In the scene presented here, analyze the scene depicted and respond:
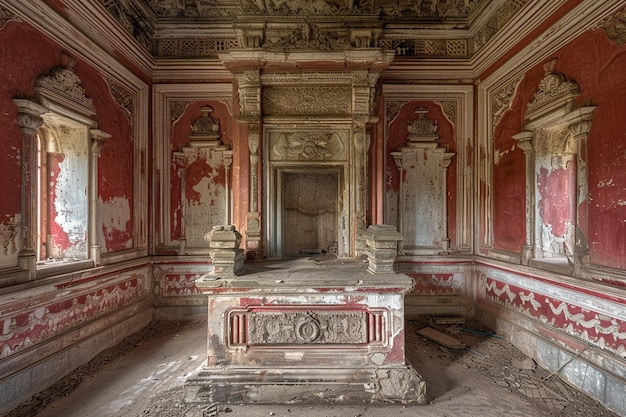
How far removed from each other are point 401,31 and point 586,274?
432 cm

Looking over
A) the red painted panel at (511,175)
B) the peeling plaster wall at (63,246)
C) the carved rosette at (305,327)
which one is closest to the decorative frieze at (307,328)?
the carved rosette at (305,327)

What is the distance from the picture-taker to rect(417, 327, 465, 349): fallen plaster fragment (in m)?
3.81

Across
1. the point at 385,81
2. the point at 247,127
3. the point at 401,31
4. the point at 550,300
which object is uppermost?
the point at 401,31

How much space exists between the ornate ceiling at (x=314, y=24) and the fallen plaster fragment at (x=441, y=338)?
420cm

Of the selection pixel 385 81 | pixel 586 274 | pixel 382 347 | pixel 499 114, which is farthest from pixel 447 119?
pixel 382 347

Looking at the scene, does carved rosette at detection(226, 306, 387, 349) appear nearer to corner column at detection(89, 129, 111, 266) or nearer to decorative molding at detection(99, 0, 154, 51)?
corner column at detection(89, 129, 111, 266)

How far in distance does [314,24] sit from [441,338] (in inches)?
192

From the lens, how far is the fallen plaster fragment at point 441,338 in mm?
3812

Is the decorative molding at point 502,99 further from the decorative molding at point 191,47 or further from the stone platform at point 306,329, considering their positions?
the decorative molding at point 191,47

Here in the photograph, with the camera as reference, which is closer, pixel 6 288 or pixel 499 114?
pixel 6 288

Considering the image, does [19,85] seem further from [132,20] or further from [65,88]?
[132,20]

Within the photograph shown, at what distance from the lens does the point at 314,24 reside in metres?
4.26

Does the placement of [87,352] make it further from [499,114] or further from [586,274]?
[499,114]

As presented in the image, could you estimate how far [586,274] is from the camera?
2.92 m
